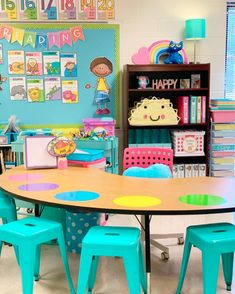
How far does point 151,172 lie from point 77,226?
2.31 ft

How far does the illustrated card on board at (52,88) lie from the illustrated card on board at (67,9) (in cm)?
74

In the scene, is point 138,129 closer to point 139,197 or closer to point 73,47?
point 73,47

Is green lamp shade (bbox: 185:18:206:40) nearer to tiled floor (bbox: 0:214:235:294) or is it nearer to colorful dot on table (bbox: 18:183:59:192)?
tiled floor (bbox: 0:214:235:294)

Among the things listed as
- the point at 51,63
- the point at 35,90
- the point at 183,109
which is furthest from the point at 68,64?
the point at 183,109

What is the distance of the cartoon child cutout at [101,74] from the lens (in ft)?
16.0

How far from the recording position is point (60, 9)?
15.6ft

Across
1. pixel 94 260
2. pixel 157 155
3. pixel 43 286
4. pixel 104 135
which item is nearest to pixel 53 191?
pixel 94 260

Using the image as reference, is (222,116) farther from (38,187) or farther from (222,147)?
(38,187)

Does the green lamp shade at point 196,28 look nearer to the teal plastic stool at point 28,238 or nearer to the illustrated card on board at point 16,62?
the illustrated card on board at point 16,62

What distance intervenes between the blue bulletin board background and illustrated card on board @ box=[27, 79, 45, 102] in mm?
61

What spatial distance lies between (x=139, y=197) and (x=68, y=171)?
0.87 meters

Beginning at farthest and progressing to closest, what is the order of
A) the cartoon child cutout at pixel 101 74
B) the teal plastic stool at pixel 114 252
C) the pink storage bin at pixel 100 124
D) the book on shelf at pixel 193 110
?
1. the cartoon child cutout at pixel 101 74
2. the book on shelf at pixel 193 110
3. the pink storage bin at pixel 100 124
4. the teal plastic stool at pixel 114 252

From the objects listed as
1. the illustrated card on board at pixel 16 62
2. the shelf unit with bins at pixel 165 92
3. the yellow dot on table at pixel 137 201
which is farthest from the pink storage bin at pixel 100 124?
the yellow dot on table at pixel 137 201

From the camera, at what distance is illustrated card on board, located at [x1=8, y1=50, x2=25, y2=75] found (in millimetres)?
4789
